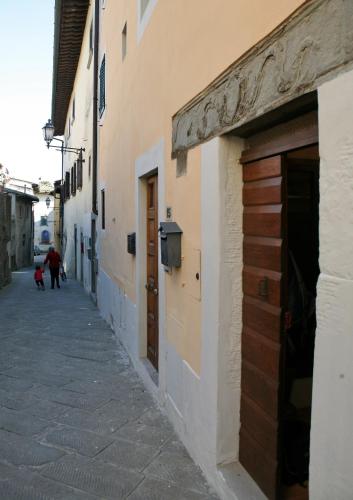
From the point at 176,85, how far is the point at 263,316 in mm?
2176

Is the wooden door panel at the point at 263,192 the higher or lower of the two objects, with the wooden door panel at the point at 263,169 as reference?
lower

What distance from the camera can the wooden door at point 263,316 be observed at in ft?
8.35

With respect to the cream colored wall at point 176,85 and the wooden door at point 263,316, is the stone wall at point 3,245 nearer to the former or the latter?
the cream colored wall at point 176,85

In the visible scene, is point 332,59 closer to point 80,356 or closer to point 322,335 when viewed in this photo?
point 322,335

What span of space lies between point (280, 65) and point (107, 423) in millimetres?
3336

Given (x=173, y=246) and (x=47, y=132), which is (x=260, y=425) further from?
(x=47, y=132)

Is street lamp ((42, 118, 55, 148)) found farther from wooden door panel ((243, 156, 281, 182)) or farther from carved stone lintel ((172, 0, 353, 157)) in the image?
wooden door panel ((243, 156, 281, 182))

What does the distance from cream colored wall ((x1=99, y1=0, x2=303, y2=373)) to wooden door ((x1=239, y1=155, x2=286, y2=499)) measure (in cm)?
56

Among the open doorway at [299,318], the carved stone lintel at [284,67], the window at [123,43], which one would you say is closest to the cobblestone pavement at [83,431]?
the open doorway at [299,318]

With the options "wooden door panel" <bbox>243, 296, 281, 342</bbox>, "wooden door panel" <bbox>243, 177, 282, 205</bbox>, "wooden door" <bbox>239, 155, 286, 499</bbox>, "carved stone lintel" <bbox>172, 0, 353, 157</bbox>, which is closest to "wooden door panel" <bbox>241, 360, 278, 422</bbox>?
"wooden door" <bbox>239, 155, 286, 499</bbox>

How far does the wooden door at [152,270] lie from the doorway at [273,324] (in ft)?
6.78

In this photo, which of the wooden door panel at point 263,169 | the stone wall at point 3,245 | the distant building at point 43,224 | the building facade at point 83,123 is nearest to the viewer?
the wooden door panel at point 263,169

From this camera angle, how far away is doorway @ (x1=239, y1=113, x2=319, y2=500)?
2.53 metres

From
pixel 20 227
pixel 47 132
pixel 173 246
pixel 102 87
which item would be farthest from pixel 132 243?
pixel 20 227
